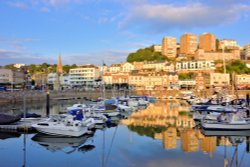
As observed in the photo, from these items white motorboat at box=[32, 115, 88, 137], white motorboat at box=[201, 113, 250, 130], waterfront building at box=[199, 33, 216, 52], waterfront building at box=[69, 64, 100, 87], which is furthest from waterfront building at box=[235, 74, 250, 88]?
white motorboat at box=[32, 115, 88, 137]

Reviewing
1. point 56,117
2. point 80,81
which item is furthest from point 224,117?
point 80,81

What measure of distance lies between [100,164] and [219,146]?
8339mm

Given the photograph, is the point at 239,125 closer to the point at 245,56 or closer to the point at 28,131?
the point at 28,131

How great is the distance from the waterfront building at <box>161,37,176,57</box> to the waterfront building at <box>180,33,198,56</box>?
5698 millimetres

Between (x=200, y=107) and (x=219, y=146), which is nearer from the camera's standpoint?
(x=219, y=146)

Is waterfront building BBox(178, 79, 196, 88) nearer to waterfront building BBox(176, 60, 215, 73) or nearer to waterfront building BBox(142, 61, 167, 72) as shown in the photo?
waterfront building BBox(176, 60, 215, 73)

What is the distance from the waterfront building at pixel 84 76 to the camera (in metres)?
124

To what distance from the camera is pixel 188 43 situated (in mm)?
150125

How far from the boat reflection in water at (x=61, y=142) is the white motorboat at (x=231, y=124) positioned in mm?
9597

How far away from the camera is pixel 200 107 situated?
41.8m

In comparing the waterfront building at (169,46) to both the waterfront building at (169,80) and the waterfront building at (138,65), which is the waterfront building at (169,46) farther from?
the waterfront building at (169,80)

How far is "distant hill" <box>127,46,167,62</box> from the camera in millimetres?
143962

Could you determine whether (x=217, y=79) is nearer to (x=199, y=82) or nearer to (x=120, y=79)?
(x=199, y=82)

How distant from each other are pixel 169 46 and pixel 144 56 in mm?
12448
